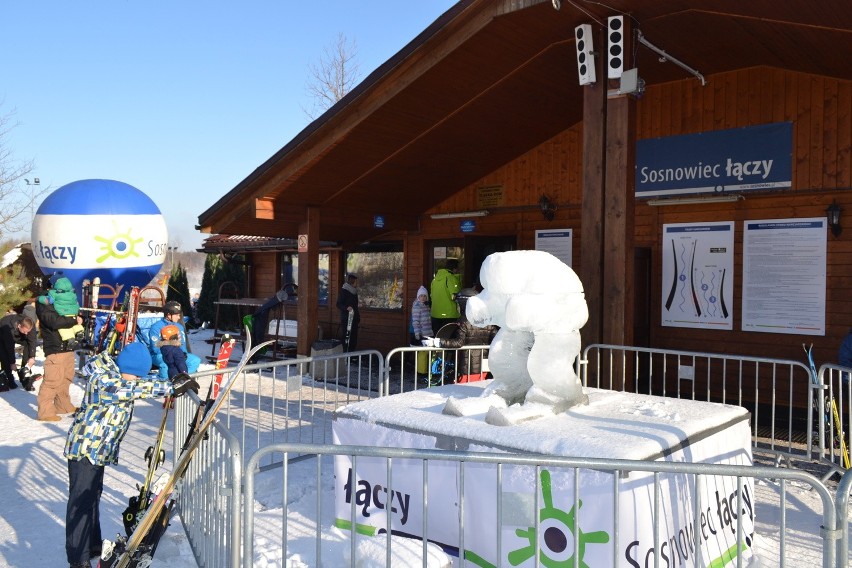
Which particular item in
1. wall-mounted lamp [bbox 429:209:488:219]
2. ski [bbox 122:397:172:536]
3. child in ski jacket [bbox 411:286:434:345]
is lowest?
ski [bbox 122:397:172:536]

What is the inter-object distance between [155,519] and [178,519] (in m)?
1.36

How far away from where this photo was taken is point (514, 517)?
3.58 metres

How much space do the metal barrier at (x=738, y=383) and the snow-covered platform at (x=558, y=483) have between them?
5.85 feet

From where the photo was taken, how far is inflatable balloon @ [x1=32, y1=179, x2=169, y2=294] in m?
12.2

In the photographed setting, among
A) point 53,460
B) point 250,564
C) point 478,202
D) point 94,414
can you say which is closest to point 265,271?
point 478,202

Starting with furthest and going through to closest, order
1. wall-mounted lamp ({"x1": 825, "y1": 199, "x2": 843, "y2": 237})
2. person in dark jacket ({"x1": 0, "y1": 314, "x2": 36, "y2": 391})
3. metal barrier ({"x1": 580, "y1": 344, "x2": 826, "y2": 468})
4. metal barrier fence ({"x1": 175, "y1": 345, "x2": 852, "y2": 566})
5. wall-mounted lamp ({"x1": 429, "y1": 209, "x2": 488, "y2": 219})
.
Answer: wall-mounted lamp ({"x1": 429, "y1": 209, "x2": 488, "y2": 219})
person in dark jacket ({"x1": 0, "y1": 314, "x2": 36, "y2": 391})
wall-mounted lamp ({"x1": 825, "y1": 199, "x2": 843, "y2": 237})
metal barrier ({"x1": 580, "y1": 344, "x2": 826, "y2": 468})
metal barrier fence ({"x1": 175, "y1": 345, "x2": 852, "y2": 566})

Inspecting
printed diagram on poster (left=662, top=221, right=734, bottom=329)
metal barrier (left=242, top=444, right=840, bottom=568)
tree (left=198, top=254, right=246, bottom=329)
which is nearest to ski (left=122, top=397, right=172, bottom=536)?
metal barrier (left=242, top=444, right=840, bottom=568)

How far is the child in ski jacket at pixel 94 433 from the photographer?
3.92m

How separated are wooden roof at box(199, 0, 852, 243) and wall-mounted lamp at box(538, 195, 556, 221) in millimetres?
973

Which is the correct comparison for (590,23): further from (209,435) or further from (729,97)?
(209,435)

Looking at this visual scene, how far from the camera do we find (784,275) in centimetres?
854

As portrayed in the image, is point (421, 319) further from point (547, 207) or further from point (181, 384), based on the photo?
point (181, 384)

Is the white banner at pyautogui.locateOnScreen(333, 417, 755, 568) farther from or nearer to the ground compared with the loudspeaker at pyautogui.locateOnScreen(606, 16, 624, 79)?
nearer to the ground

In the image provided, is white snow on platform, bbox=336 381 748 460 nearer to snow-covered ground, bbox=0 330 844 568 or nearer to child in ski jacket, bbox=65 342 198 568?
snow-covered ground, bbox=0 330 844 568
